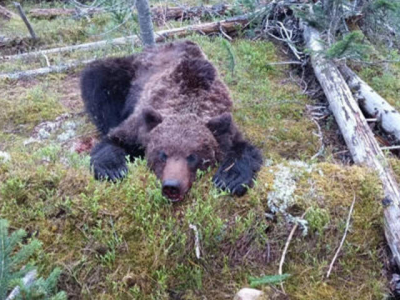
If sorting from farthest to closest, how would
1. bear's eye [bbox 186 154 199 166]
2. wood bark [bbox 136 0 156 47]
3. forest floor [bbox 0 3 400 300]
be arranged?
wood bark [bbox 136 0 156 47] < bear's eye [bbox 186 154 199 166] < forest floor [bbox 0 3 400 300]

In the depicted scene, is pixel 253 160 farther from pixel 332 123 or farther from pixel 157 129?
pixel 332 123

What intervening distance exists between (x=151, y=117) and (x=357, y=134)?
2234mm

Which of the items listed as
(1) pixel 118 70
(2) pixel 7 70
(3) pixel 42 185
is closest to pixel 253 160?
(3) pixel 42 185

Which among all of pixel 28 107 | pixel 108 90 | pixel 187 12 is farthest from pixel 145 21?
pixel 187 12

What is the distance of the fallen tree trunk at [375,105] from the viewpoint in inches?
196

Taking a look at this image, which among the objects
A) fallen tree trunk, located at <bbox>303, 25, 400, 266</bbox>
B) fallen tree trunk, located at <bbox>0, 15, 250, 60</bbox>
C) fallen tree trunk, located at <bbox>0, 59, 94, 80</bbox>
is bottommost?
fallen tree trunk, located at <bbox>0, 15, 250, 60</bbox>

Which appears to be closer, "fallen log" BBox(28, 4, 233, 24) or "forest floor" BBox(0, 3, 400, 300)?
"forest floor" BBox(0, 3, 400, 300)

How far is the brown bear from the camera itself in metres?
3.61

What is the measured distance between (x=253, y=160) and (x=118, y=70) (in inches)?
103

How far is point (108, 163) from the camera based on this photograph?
3.77 meters

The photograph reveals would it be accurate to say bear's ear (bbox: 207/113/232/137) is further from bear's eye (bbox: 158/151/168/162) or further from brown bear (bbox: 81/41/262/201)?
bear's eye (bbox: 158/151/168/162)

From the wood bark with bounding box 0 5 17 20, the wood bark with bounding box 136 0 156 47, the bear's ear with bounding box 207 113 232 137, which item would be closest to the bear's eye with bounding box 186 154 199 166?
the bear's ear with bounding box 207 113 232 137

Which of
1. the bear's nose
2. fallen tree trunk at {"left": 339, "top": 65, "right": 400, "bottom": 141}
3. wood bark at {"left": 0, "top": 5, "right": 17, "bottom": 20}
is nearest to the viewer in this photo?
the bear's nose

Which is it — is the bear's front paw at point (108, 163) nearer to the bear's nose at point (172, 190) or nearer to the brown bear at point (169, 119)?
the brown bear at point (169, 119)
